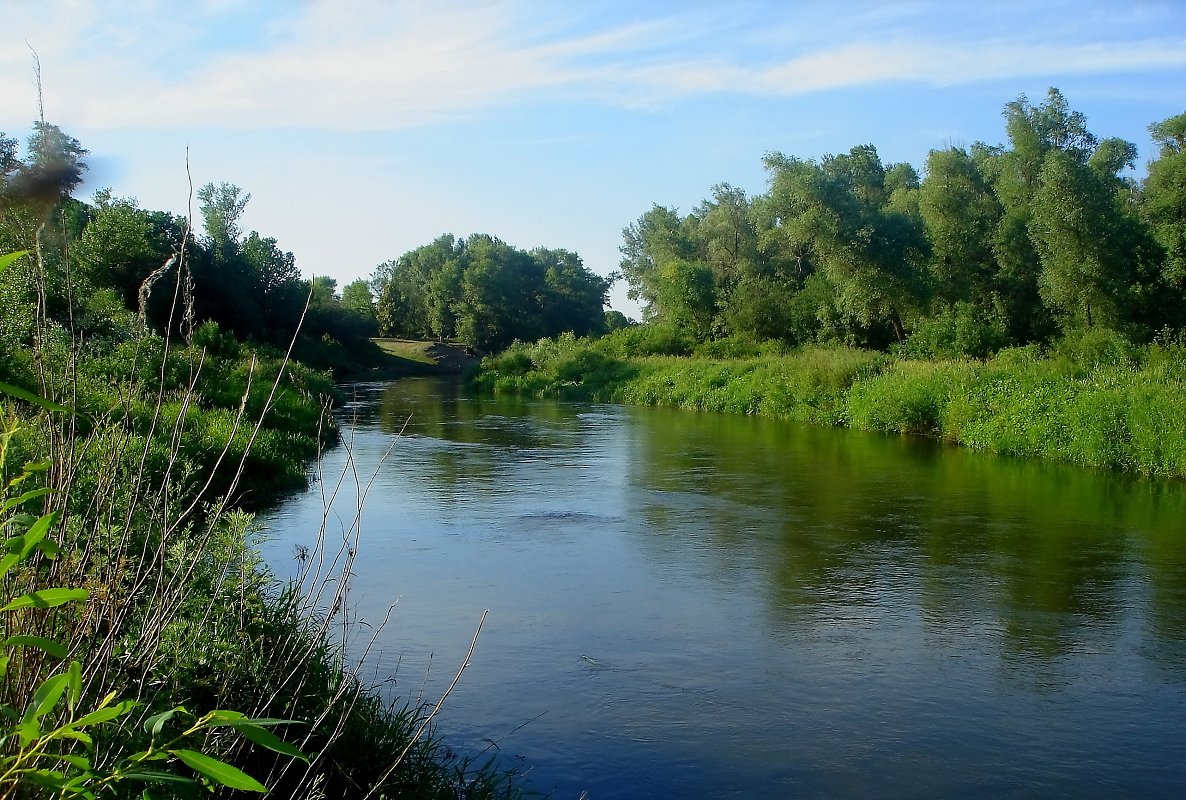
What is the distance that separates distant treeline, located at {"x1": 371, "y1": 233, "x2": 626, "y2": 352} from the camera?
80500 mm

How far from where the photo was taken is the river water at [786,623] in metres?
6.24

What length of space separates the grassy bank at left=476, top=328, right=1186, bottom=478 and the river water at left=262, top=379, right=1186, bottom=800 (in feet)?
4.96

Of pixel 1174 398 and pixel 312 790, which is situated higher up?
pixel 1174 398

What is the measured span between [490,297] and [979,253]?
4710cm

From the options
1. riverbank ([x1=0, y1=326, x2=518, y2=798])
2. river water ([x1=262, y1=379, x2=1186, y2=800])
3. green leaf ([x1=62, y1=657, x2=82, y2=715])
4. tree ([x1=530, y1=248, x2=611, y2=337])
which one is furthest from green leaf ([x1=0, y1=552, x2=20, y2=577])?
tree ([x1=530, y1=248, x2=611, y2=337])

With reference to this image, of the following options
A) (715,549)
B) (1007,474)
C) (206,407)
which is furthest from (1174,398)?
(206,407)

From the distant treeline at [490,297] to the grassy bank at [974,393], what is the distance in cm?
3811

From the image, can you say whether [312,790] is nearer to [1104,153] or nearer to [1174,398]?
[1174,398]

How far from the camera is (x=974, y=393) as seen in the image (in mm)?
23000

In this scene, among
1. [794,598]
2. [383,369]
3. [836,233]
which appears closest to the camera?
[794,598]

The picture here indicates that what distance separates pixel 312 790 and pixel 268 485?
38.7 ft

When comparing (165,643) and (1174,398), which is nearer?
(165,643)

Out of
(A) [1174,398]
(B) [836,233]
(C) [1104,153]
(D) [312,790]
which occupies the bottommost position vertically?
(D) [312,790]

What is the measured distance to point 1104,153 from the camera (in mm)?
41500
